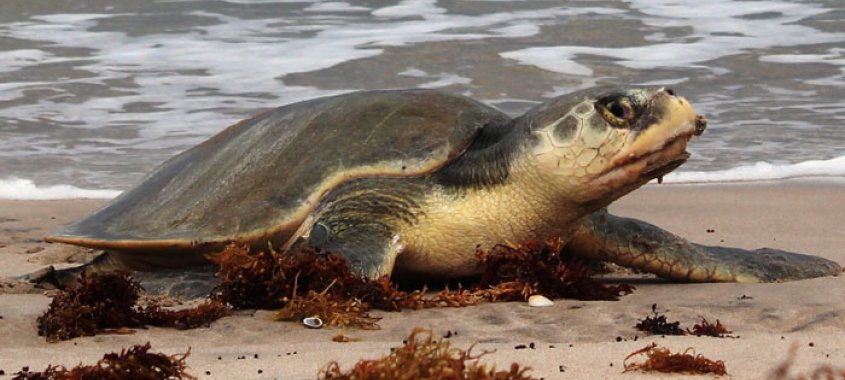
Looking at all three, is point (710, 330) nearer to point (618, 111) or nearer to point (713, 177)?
point (618, 111)

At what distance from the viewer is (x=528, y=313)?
4.50m

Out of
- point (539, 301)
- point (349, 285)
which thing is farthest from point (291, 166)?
point (539, 301)

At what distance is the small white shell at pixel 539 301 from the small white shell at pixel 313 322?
90 centimetres

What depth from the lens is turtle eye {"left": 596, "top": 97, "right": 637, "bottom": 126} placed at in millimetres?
4797

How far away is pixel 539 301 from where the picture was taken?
471 cm

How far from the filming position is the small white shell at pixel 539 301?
4.69 m

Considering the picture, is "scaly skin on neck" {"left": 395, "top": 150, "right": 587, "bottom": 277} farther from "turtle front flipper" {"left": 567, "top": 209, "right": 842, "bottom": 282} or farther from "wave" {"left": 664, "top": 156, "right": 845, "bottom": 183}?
"wave" {"left": 664, "top": 156, "right": 845, "bottom": 183}

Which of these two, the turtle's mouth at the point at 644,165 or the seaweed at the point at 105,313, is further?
the turtle's mouth at the point at 644,165

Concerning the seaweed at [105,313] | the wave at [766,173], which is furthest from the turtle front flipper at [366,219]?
the wave at [766,173]

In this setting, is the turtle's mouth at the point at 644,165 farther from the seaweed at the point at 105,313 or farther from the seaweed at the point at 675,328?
the seaweed at the point at 105,313

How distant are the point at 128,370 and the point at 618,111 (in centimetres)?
248

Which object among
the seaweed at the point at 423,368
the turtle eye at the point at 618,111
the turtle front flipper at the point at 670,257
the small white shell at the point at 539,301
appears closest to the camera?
the seaweed at the point at 423,368

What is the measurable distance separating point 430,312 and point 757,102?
25.9 feet

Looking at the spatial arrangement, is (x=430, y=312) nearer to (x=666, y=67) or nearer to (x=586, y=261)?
(x=586, y=261)
